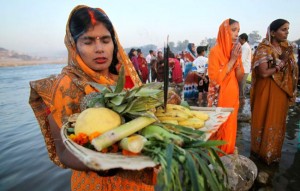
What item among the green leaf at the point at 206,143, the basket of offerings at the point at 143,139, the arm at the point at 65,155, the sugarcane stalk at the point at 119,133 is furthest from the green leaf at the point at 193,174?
the arm at the point at 65,155

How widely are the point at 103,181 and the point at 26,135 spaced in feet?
17.9

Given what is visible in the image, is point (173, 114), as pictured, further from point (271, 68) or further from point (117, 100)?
point (271, 68)

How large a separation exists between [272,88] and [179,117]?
2876 millimetres

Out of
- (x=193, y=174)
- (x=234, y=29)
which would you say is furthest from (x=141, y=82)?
(x=234, y=29)

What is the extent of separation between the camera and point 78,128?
990 mm

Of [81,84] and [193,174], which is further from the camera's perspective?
[81,84]

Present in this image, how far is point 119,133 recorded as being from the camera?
0.96m

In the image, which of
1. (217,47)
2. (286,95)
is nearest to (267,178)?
(286,95)

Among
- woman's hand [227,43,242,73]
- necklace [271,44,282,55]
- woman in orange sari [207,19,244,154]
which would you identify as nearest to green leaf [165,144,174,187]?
woman in orange sari [207,19,244,154]

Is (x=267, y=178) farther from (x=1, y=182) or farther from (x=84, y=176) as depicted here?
(x=1, y=182)

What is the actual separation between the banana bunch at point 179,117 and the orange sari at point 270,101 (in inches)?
103

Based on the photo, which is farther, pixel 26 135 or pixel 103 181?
pixel 26 135

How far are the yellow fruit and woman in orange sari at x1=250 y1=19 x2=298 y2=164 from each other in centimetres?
309

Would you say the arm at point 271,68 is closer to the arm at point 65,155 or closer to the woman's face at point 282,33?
the woman's face at point 282,33
